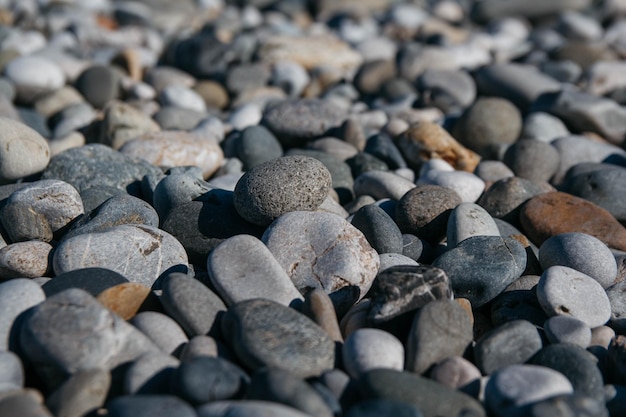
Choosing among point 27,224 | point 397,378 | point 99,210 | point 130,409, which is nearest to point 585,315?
point 397,378

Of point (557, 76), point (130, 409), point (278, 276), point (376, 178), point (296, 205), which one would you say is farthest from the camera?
point (557, 76)

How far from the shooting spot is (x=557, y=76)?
726 cm

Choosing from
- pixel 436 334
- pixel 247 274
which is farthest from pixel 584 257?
pixel 247 274

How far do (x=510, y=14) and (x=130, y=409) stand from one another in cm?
917

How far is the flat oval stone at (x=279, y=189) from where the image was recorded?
140 inches

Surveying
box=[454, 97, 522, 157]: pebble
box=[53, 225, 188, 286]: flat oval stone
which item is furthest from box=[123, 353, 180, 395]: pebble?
box=[454, 97, 522, 157]: pebble

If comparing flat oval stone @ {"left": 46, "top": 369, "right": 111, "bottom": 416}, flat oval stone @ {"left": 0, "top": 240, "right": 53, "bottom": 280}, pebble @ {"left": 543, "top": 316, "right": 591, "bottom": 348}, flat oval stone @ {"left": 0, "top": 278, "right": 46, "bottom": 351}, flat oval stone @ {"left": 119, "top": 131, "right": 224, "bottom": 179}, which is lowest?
flat oval stone @ {"left": 119, "top": 131, "right": 224, "bottom": 179}

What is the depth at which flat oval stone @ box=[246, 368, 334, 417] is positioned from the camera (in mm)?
2430

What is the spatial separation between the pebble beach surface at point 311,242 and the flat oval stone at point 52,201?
1 cm

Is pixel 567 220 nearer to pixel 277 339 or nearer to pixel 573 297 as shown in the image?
pixel 573 297

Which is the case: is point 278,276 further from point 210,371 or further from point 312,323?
point 210,371

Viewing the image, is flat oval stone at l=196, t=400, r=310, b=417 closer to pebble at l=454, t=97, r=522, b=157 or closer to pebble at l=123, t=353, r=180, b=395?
pebble at l=123, t=353, r=180, b=395

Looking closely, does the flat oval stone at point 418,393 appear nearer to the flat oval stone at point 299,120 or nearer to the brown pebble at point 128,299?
the brown pebble at point 128,299

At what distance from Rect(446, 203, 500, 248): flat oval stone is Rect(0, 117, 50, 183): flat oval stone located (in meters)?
2.55
